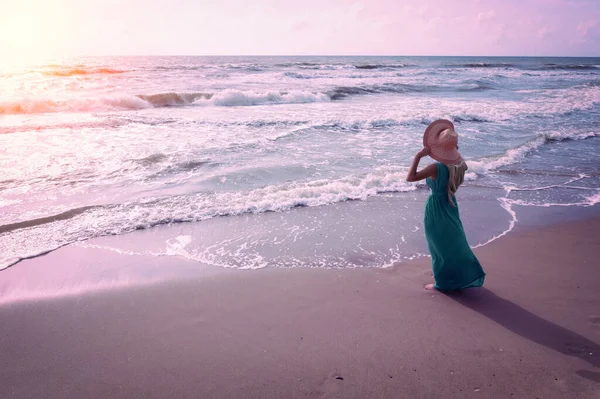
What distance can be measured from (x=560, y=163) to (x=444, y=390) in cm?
860

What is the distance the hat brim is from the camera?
3480 mm

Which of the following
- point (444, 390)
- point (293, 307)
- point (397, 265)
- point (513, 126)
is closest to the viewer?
point (444, 390)

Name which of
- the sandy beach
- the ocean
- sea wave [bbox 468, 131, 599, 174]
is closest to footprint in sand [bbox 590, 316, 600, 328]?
the sandy beach

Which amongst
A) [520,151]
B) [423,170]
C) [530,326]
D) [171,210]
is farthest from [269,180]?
[520,151]

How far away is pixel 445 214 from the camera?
145 inches

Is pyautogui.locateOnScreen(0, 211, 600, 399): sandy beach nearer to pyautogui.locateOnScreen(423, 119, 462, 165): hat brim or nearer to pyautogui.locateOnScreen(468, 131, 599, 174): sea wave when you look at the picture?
pyautogui.locateOnScreen(423, 119, 462, 165): hat brim

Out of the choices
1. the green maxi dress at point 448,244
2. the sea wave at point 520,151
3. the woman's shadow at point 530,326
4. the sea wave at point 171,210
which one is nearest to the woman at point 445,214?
the green maxi dress at point 448,244

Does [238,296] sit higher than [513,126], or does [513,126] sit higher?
[513,126]

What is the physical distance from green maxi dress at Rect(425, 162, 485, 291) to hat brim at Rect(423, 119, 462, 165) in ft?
0.71

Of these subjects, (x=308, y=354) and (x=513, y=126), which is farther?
(x=513, y=126)

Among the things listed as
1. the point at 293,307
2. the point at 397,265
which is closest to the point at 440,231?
the point at 397,265

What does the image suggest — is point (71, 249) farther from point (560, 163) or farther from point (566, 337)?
point (560, 163)

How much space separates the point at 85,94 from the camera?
21.0 meters

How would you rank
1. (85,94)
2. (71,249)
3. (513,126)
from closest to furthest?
(71,249) < (513,126) < (85,94)
